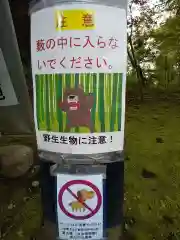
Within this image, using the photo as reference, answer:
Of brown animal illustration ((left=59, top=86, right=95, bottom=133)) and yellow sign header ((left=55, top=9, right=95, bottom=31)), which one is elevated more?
yellow sign header ((left=55, top=9, right=95, bottom=31))

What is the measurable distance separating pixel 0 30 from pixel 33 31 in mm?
2340

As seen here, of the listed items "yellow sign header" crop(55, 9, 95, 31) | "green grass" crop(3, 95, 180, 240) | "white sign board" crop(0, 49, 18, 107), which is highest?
"yellow sign header" crop(55, 9, 95, 31)

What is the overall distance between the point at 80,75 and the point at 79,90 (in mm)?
98

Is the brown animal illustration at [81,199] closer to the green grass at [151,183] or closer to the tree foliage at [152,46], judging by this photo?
the green grass at [151,183]

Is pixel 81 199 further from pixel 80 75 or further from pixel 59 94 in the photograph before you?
pixel 80 75

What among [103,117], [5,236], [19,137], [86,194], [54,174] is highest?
[103,117]

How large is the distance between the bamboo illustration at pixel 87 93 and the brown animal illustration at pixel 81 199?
43 cm

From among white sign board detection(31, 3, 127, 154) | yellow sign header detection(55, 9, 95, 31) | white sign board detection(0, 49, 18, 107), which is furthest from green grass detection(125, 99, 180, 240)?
yellow sign header detection(55, 9, 95, 31)

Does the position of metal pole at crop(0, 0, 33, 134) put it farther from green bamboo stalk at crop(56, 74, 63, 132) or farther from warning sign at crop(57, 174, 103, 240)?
warning sign at crop(57, 174, 103, 240)

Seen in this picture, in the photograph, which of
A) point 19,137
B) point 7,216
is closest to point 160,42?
point 19,137

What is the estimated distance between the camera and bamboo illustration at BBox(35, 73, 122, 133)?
6.38 ft

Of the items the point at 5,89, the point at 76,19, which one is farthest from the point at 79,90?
the point at 5,89

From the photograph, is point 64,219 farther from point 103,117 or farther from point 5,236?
point 5,236

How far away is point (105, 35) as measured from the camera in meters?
1.91
